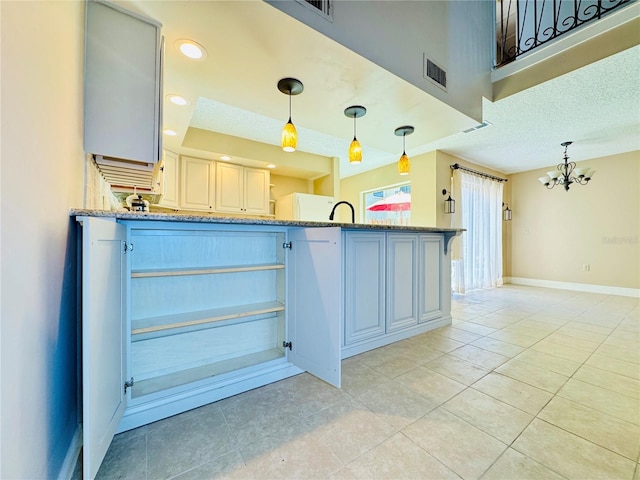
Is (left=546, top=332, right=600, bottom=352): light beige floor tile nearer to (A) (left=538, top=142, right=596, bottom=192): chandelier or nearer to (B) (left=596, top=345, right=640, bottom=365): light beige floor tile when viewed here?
(B) (left=596, top=345, right=640, bottom=365): light beige floor tile

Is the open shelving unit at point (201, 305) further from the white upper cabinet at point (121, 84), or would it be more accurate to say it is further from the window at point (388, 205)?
the window at point (388, 205)

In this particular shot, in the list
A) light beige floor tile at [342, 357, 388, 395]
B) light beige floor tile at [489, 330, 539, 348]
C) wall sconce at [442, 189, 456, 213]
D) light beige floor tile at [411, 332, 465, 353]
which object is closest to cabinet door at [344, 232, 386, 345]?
light beige floor tile at [342, 357, 388, 395]

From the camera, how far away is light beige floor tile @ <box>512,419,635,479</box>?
1053 millimetres

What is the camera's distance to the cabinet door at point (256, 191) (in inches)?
170

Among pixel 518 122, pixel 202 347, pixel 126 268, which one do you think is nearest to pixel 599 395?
pixel 202 347

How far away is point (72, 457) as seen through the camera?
3.43 feet

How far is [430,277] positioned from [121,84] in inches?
113

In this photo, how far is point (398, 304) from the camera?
243 cm

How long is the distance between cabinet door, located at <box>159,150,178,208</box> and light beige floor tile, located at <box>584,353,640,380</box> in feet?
15.6

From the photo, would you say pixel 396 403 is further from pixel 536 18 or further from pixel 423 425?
pixel 536 18

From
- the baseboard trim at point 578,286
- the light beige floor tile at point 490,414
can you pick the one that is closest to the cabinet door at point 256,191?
the light beige floor tile at point 490,414

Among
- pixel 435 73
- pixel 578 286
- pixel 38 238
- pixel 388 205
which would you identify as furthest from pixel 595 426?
pixel 578 286

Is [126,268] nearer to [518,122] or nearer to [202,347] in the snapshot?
[202,347]

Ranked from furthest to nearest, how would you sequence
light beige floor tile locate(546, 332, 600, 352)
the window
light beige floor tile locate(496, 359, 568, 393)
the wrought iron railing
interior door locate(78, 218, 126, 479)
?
the window < the wrought iron railing < light beige floor tile locate(546, 332, 600, 352) < light beige floor tile locate(496, 359, 568, 393) < interior door locate(78, 218, 126, 479)
